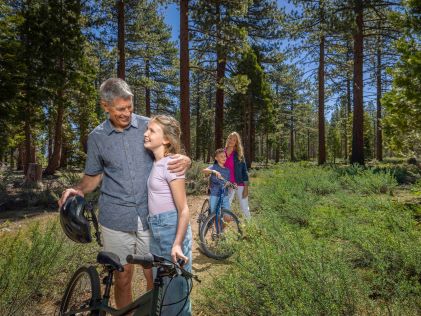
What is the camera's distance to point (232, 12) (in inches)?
570

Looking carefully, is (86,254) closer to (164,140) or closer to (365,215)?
(164,140)

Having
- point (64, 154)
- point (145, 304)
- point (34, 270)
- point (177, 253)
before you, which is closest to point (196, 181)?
point (34, 270)

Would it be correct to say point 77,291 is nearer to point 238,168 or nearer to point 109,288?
point 109,288

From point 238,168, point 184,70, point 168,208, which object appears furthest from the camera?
point 184,70

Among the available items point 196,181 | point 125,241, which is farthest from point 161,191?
point 196,181

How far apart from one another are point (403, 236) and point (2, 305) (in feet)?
12.9

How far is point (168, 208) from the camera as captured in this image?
2.53 m

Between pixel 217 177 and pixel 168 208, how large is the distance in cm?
322

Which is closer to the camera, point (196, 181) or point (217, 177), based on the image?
point (217, 177)

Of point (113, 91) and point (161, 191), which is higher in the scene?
point (113, 91)

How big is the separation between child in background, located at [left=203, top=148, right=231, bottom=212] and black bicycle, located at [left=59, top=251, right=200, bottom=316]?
113 inches

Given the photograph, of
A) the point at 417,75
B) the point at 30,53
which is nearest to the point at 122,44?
the point at 30,53

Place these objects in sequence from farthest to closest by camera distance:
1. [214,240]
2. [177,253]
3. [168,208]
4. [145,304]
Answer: [214,240] → [168,208] → [177,253] → [145,304]

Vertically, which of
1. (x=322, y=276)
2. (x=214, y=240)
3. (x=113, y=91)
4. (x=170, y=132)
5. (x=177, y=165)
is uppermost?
(x=113, y=91)
